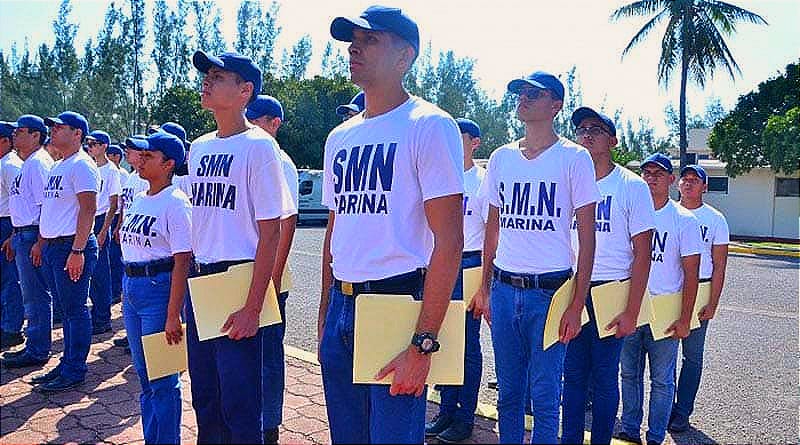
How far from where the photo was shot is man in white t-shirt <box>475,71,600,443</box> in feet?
10.1

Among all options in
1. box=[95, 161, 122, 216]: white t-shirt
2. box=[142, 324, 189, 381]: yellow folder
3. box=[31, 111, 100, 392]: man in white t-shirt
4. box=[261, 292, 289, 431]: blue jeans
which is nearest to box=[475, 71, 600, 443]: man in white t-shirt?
box=[261, 292, 289, 431]: blue jeans

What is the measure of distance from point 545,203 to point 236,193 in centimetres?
144

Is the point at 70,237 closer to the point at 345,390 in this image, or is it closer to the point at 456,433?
the point at 456,433

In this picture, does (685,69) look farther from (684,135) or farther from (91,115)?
(91,115)

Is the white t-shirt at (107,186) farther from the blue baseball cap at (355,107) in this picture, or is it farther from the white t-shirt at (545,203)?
the white t-shirt at (545,203)

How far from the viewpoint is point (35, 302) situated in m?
5.33

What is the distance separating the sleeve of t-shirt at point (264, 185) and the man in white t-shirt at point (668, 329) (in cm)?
247

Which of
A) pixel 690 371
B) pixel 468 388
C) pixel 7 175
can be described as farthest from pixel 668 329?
Result: pixel 7 175

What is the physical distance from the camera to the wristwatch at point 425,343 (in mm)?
2068

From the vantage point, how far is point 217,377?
311 centimetres

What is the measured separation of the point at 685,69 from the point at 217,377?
2164 cm

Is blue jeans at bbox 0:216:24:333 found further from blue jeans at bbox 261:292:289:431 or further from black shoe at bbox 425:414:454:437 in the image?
black shoe at bbox 425:414:454:437

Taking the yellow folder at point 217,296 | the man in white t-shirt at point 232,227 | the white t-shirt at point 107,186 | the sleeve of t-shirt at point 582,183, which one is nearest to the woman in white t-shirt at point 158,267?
the man in white t-shirt at point 232,227

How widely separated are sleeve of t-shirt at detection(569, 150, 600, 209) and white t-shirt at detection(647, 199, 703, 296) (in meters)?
1.33
